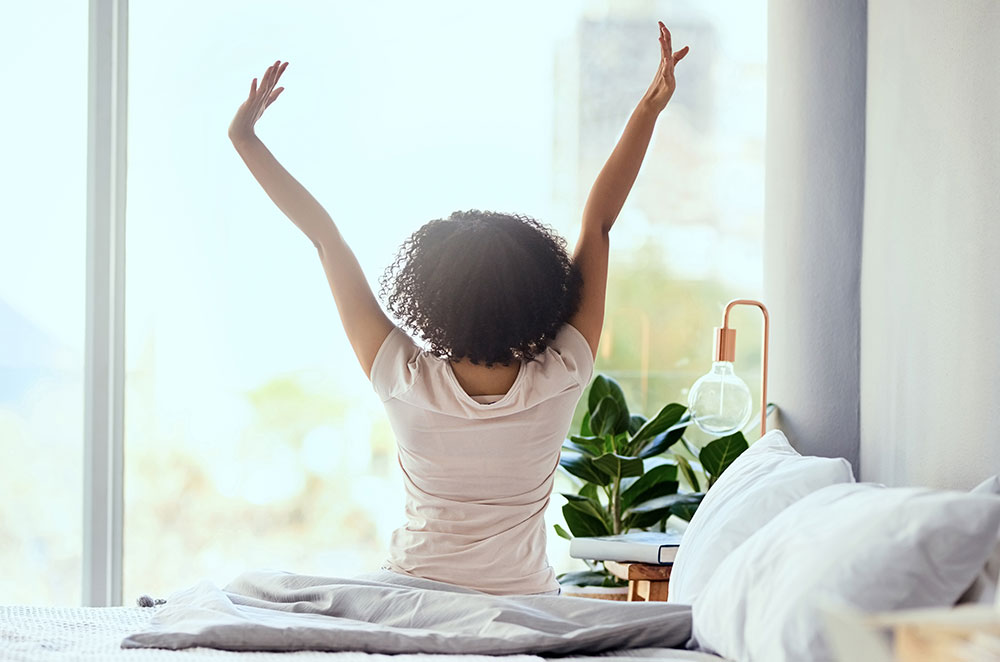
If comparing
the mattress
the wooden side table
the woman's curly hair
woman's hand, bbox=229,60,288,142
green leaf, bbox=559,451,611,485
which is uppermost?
woman's hand, bbox=229,60,288,142

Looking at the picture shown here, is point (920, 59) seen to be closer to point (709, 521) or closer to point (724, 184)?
point (709, 521)

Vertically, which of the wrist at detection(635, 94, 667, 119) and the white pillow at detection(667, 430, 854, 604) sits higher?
the wrist at detection(635, 94, 667, 119)

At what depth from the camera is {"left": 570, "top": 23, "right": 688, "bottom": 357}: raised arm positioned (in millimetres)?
1828

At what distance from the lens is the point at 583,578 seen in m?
2.83

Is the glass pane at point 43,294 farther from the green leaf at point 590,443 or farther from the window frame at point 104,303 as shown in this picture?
the green leaf at point 590,443

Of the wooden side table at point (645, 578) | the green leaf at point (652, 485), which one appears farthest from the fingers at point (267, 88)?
the green leaf at point (652, 485)

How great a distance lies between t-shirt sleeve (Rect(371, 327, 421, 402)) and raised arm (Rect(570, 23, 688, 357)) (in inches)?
11.7

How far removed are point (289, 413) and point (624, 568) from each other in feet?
3.98

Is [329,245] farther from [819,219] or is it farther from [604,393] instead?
[819,219]

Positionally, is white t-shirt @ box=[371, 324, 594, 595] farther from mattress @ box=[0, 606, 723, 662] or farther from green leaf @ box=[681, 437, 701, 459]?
green leaf @ box=[681, 437, 701, 459]

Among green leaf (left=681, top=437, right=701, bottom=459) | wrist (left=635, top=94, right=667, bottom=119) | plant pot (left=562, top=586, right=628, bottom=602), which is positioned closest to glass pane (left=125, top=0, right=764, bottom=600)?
green leaf (left=681, top=437, right=701, bottom=459)

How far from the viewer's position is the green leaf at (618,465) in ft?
8.71

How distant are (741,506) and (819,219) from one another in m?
1.18

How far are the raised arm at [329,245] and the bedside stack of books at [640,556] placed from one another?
852 mm
